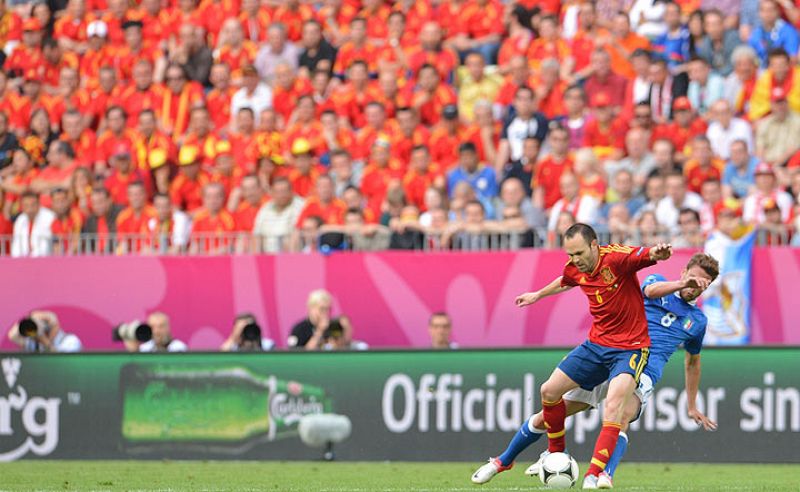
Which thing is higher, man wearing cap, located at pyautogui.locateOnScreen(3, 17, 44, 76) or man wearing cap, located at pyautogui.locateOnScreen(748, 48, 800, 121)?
man wearing cap, located at pyautogui.locateOnScreen(3, 17, 44, 76)

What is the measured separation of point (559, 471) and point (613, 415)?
0.56 metres

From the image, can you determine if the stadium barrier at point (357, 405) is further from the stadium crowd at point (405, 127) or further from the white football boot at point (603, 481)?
the white football boot at point (603, 481)

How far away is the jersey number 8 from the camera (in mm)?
12406

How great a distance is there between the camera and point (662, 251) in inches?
417

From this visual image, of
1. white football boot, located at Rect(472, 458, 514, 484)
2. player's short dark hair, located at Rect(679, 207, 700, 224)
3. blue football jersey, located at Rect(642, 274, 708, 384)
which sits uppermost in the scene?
player's short dark hair, located at Rect(679, 207, 700, 224)

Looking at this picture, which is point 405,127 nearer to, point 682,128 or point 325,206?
point 325,206

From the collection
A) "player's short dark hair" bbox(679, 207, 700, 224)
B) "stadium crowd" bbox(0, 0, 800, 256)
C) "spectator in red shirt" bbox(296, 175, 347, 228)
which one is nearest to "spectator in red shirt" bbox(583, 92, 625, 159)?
"stadium crowd" bbox(0, 0, 800, 256)

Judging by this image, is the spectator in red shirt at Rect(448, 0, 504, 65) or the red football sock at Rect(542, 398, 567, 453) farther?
the spectator in red shirt at Rect(448, 0, 504, 65)

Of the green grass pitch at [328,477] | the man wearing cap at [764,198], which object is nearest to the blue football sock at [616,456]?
the green grass pitch at [328,477]

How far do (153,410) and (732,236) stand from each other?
618 centimetres

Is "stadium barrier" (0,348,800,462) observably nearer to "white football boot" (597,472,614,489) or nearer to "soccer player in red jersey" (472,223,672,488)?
"soccer player in red jersey" (472,223,672,488)

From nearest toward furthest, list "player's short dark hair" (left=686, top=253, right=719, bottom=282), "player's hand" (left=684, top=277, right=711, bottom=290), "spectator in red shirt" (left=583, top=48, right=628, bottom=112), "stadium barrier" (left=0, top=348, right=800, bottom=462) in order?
"player's hand" (left=684, top=277, right=711, bottom=290), "player's short dark hair" (left=686, top=253, right=719, bottom=282), "stadium barrier" (left=0, top=348, right=800, bottom=462), "spectator in red shirt" (left=583, top=48, right=628, bottom=112)

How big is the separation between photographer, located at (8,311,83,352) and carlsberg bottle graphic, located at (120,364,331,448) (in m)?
1.50

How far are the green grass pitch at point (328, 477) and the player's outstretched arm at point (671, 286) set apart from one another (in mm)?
1671
